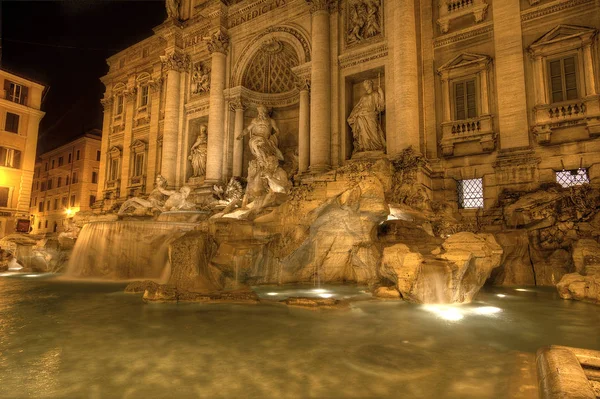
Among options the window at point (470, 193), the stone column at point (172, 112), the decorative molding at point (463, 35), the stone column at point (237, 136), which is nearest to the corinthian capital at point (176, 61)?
the stone column at point (172, 112)

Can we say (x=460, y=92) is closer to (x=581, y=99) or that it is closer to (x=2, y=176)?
(x=581, y=99)

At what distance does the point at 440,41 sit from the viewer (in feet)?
45.8

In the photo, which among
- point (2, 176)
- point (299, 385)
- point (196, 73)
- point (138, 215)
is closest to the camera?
point (299, 385)

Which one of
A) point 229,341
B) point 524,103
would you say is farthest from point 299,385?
point 524,103

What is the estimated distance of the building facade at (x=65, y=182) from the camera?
34500mm

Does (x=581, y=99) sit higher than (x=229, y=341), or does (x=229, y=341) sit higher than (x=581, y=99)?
(x=581, y=99)

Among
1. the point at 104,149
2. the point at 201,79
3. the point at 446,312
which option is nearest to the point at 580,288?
the point at 446,312

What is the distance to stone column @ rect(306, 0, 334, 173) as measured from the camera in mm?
14859

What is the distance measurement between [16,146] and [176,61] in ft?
50.1

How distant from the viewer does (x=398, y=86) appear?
44.5 ft

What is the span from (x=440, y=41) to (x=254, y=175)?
869 centimetres

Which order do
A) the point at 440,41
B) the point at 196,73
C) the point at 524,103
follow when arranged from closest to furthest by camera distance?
the point at 524,103 → the point at 440,41 → the point at 196,73

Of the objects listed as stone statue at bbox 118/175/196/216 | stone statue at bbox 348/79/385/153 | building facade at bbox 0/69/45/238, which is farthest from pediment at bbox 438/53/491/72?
building facade at bbox 0/69/45/238

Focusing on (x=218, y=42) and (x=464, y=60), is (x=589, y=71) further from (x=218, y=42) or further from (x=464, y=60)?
(x=218, y=42)
